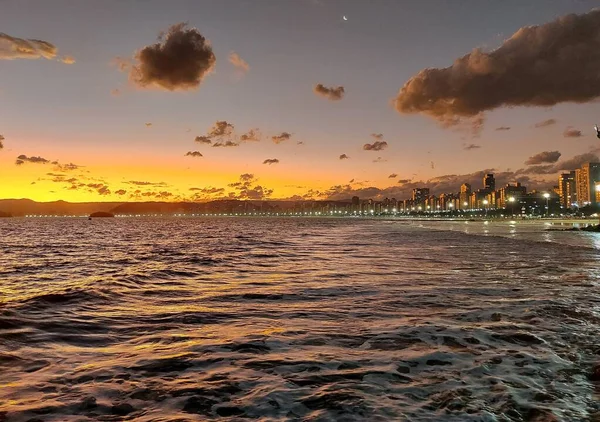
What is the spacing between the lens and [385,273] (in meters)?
24.8

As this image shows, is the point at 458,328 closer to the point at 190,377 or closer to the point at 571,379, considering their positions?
the point at 571,379

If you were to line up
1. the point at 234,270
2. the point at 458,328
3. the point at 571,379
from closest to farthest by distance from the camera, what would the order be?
1. the point at 571,379
2. the point at 458,328
3. the point at 234,270

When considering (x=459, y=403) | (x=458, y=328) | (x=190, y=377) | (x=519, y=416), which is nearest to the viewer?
(x=519, y=416)

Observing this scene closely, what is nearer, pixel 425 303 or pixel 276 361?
pixel 276 361

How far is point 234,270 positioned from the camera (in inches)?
1111

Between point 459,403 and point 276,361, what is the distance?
3.81 m

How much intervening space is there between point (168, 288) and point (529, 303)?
15.4m

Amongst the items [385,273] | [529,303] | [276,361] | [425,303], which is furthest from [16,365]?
[385,273]

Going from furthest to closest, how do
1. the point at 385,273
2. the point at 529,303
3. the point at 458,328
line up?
the point at 385,273 → the point at 529,303 → the point at 458,328

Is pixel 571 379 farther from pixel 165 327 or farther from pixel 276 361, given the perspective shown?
pixel 165 327

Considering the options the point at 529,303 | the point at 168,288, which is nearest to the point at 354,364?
the point at 529,303

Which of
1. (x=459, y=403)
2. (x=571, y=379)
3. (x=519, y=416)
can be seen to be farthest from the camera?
(x=571, y=379)

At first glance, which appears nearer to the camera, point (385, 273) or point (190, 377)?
point (190, 377)

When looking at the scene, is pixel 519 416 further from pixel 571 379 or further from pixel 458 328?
pixel 458 328
